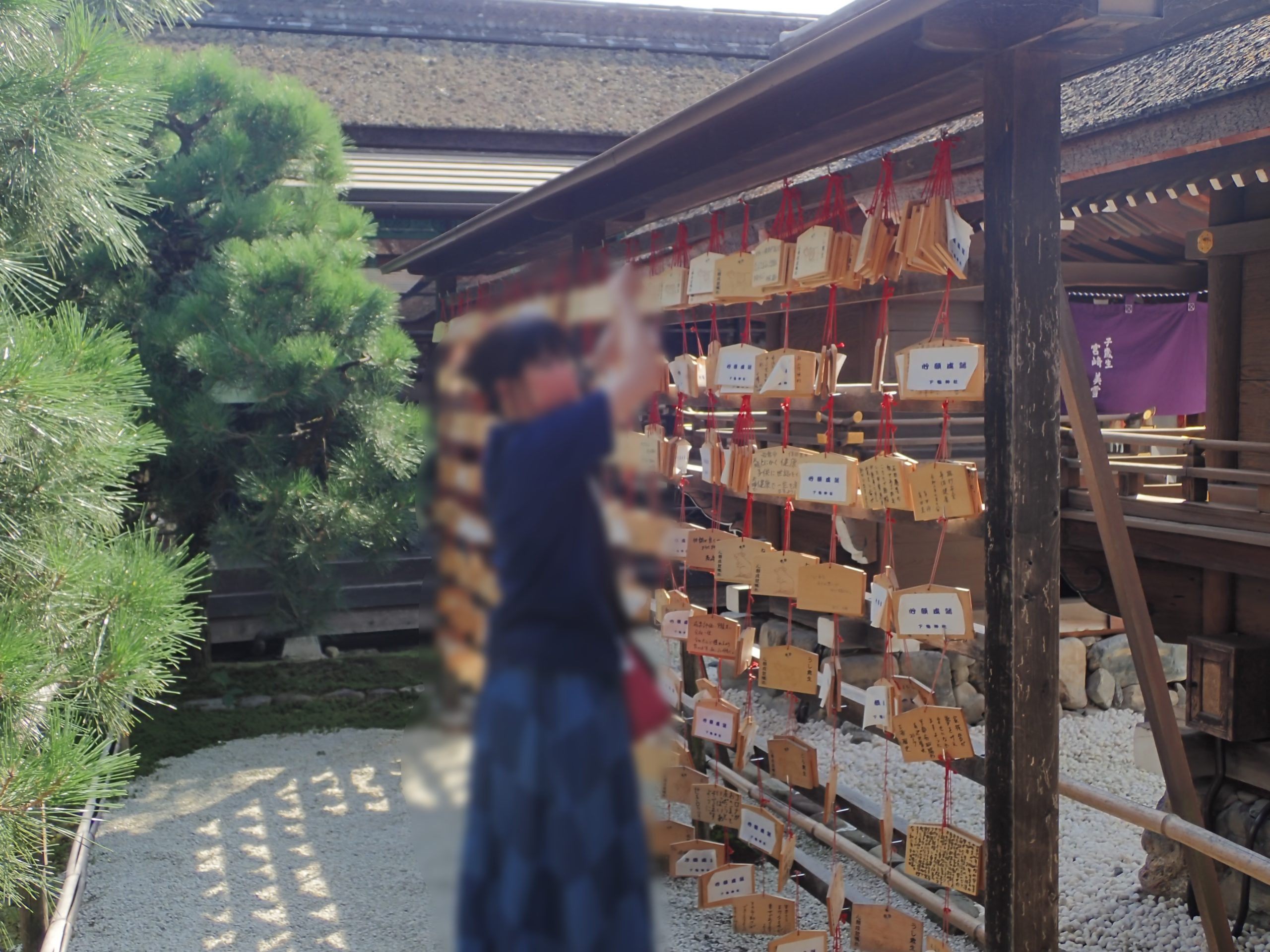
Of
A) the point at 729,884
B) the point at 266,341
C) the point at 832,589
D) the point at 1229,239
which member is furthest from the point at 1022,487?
the point at 266,341

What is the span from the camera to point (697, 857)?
12.3 ft

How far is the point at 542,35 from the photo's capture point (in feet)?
39.8

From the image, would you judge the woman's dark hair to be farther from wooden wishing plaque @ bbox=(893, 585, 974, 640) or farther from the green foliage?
wooden wishing plaque @ bbox=(893, 585, 974, 640)

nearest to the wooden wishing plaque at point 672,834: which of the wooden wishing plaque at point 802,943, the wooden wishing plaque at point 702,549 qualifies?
the wooden wishing plaque at point 802,943

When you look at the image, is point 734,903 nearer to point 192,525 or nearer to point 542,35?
point 192,525

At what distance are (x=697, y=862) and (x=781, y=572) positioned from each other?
4.37 feet

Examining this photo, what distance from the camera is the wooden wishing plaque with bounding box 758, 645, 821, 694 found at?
316cm

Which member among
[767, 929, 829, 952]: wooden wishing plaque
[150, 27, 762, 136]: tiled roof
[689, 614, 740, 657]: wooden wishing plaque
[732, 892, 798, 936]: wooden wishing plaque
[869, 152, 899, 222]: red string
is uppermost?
[150, 27, 762, 136]: tiled roof

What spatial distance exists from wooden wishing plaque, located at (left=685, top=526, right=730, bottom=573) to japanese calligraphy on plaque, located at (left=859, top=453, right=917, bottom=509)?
783 mm

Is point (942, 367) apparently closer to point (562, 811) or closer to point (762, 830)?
point (762, 830)

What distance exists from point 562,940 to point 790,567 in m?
2.63

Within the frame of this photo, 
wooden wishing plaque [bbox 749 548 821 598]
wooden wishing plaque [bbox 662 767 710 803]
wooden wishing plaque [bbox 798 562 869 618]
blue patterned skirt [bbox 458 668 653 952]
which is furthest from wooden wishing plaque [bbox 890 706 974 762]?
blue patterned skirt [bbox 458 668 653 952]

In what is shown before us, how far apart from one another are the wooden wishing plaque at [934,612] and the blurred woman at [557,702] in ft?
7.40

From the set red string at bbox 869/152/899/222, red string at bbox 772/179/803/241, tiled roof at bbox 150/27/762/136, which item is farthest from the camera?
tiled roof at bbox 150/27/762/136
